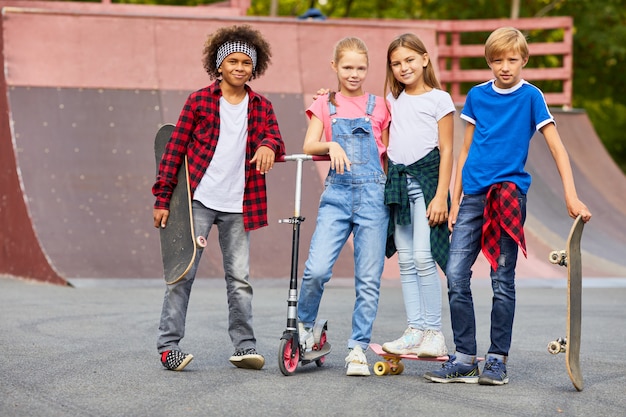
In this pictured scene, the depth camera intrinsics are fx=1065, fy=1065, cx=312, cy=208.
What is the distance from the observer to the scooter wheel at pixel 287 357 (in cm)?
537

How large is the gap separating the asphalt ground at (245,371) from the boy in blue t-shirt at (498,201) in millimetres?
194

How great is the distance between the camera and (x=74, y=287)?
1036cm

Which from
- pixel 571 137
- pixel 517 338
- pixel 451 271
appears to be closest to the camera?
pixel 451 271

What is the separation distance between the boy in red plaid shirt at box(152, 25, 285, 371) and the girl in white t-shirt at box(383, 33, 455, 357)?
2.32 ft

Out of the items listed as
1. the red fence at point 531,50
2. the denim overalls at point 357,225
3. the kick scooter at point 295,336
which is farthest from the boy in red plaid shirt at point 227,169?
the red fence at point 531,50

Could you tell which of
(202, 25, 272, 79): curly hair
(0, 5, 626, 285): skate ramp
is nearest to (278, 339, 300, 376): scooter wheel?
(202, 25, 272, 79): curly hair

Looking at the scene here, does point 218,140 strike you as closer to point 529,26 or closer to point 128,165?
point 128,165

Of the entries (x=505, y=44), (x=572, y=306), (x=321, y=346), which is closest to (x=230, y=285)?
(x=321, y=346)

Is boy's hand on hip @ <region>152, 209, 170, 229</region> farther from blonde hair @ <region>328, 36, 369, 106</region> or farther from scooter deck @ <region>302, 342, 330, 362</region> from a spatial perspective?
blonde hair @ <region>328, 36, 369, 106</region>

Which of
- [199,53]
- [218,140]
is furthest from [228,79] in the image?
Answer: [199,53]

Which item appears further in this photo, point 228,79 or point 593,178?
point 593,178

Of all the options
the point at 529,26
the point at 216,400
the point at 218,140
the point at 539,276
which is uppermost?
the point at 529,26

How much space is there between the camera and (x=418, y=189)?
564cm

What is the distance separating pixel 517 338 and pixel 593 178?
9.49m
